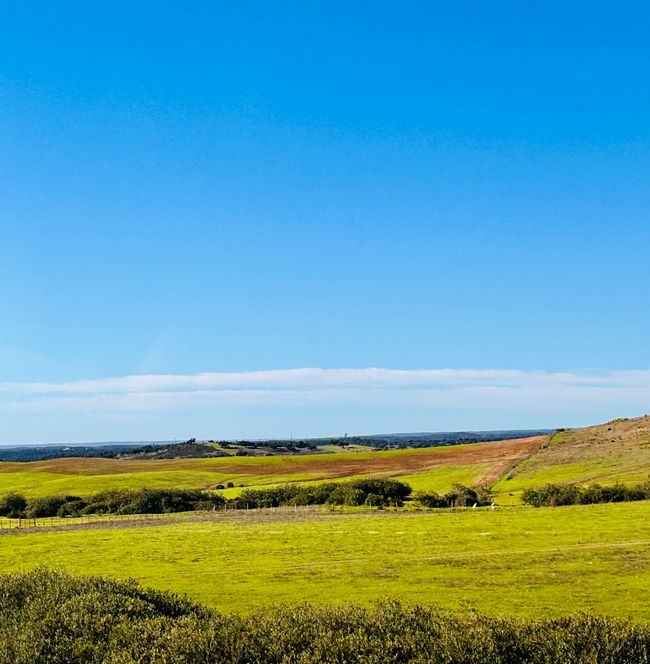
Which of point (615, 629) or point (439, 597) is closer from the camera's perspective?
point (615, 629)

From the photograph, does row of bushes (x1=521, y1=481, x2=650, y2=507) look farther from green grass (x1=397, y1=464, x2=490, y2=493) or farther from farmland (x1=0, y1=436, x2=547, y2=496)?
farmland (x1=0, y1=436, x2=547, y2=496)

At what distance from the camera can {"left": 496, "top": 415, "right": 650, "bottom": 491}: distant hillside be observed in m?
98.2

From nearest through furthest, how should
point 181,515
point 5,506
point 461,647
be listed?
point 461,647
point 181,515
point 5,506

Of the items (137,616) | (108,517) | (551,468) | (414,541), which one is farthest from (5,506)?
(137,616)

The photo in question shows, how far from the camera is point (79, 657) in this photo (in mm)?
20938

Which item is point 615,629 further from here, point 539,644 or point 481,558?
point 481,558

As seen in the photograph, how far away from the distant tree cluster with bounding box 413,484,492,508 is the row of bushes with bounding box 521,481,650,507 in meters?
7.42

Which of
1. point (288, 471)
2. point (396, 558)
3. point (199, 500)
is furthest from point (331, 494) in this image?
point (396, 558)

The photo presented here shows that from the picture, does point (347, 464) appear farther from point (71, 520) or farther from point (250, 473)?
point (71, 520)

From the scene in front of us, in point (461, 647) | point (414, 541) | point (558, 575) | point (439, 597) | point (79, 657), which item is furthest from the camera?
point (414, 541)

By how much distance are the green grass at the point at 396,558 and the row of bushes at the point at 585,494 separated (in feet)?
34.4

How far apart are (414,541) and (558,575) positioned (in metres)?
17.4

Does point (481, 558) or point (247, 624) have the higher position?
point (247, 624)

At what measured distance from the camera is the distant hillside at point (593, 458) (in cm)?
9819
